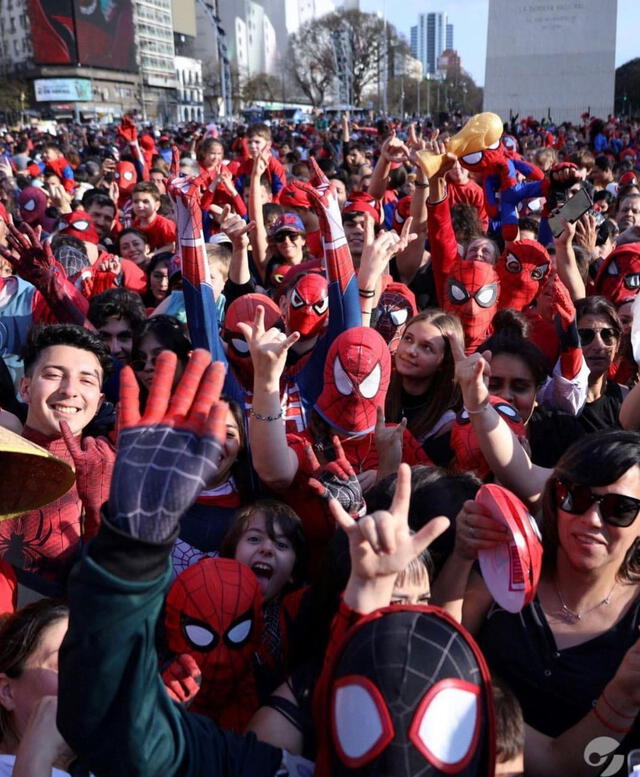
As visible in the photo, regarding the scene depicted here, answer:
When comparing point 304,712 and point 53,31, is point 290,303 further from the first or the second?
point 53,31

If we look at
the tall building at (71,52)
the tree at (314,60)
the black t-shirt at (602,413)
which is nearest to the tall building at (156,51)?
the tall building at (71,52)

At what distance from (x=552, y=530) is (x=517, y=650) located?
1.12 feet

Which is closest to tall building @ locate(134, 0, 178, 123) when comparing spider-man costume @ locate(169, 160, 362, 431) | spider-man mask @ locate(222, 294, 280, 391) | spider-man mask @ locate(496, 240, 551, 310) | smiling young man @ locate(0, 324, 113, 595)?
spider-man mask @ locate(496, 240, 551, 310)

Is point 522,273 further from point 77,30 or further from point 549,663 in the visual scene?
point 77,30

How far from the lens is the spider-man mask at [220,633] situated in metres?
1.93

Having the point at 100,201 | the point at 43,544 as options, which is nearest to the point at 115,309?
the point at 43,544

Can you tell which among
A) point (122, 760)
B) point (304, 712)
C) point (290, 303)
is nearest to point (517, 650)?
point (304, 712)

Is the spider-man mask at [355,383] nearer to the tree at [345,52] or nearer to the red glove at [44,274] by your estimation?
the red glove at [44,274]

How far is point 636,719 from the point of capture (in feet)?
5.79

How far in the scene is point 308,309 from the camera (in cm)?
362

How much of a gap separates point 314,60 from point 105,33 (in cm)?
2254

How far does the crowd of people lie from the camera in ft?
4.30

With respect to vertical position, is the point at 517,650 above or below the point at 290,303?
below

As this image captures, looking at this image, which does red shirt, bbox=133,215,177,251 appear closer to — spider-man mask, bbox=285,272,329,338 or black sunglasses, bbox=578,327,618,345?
spider-man mask, bbox=285,272,329,338
